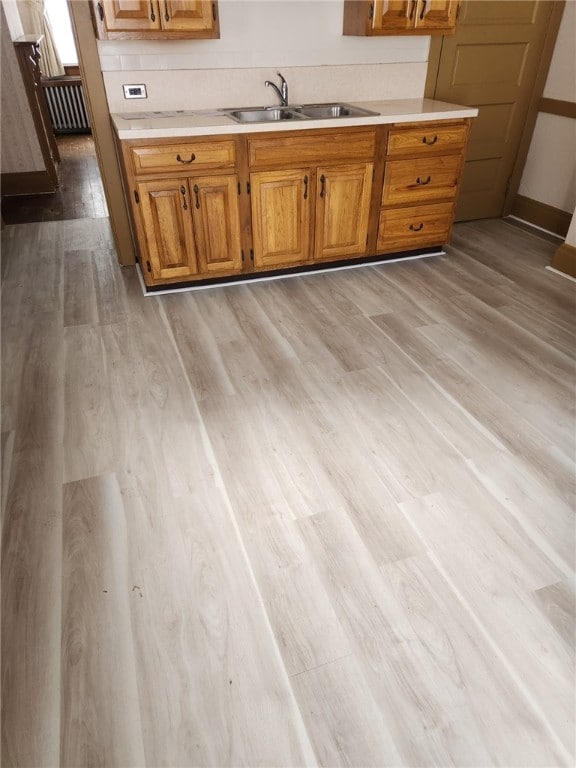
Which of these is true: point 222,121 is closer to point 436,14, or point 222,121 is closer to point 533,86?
point 436,14

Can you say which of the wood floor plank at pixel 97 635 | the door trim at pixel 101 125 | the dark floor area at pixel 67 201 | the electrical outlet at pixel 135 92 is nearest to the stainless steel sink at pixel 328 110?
the electrical outlet at pixel 135 92

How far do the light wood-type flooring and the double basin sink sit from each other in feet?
3.89

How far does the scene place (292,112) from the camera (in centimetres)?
316

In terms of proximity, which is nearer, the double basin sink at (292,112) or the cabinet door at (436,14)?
the cabinet door at (436,14)

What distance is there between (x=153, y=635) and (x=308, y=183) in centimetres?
247

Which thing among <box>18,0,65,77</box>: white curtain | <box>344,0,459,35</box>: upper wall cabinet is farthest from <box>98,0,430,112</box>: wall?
<box>18,0,65,77</box>: white curtain

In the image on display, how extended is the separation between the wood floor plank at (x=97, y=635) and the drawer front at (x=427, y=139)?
8.08 ft

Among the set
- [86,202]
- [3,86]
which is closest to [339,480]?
[86,202]

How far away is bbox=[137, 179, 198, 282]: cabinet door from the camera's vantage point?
9.05ft

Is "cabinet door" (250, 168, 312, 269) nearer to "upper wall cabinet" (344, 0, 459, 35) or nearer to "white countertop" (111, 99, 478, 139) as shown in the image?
"white countertop" (111, 99, 478, 139)

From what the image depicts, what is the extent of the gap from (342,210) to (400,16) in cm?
111

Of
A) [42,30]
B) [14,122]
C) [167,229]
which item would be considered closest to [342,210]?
[167,229]

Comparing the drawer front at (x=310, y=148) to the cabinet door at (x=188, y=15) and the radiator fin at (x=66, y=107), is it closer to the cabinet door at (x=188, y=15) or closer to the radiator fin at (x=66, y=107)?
the cabinet door at (x=188, y=15)

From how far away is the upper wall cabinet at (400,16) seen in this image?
2.91m
